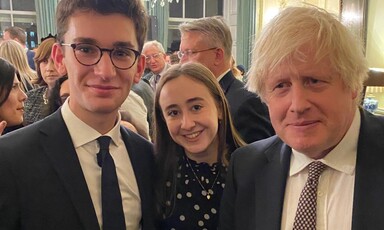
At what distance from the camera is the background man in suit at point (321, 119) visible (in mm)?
1071

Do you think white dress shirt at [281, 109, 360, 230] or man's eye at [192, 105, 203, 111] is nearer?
white dress shirt at [281, 109, 360, 230]

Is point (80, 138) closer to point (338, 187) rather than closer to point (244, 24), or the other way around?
point (338, 187)

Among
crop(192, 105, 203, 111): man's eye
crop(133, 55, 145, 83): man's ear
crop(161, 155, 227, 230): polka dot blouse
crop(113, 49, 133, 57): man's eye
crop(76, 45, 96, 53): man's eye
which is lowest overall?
crop(161, 155, 227, 230): polka dot blouse

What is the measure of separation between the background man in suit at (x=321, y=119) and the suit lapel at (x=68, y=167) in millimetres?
520

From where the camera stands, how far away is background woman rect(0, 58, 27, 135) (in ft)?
6.94

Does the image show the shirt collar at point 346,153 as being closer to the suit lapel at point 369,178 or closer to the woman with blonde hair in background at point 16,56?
the suit lapel at point 369,178

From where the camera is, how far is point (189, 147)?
1646 mm

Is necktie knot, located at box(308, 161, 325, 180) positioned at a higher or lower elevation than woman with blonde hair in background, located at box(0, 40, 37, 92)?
lower

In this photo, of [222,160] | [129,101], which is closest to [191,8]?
[129,101]

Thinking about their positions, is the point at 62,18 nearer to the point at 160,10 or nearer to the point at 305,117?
the point at 305,117

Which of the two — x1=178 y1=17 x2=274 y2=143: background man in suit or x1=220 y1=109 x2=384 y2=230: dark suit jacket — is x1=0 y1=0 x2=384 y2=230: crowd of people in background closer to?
x1=220 y1=109 x2=384 y2=230: dark suit jacket

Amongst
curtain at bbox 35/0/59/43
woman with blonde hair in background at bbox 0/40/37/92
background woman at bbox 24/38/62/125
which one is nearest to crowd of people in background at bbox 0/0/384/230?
background woman at bbox 24/38/62/125

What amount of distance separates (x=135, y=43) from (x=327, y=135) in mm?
678

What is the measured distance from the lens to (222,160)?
→ 1704 mm
